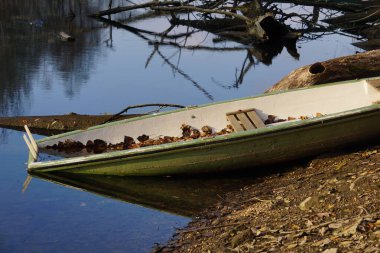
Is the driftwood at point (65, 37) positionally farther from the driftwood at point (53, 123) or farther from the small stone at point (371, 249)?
the small stone at point (371, 249)

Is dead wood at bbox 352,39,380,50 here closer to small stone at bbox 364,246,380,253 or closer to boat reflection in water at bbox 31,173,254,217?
boat reflection in water at bbox 31,173,254,217

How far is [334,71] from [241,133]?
288 cm

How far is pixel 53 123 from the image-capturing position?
1062cm

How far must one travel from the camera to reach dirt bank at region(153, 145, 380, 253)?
491 cm

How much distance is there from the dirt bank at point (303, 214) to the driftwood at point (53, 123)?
3.81m

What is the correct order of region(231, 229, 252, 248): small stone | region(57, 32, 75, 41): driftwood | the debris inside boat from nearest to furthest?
region(231, 229, 252, 248): small stone, the debris inside boat, region(57, 32, 75, 41): driftwood

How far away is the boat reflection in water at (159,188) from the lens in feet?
24.3

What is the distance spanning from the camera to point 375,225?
488cm

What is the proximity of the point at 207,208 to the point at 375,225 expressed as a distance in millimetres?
2493

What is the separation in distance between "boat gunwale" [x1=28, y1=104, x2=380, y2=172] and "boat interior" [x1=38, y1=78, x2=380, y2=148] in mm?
777

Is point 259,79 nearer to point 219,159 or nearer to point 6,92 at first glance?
point 6,92

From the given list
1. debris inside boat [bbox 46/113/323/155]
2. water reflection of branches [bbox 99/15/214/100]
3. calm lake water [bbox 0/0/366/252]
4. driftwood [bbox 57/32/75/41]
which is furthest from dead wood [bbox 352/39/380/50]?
debris inside boat [bbox 46/113/323/155]

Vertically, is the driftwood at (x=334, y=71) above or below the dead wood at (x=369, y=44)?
below

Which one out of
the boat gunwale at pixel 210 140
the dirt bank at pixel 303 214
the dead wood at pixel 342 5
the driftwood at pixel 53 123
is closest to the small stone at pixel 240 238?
the dirt bank at pixel 303 214
